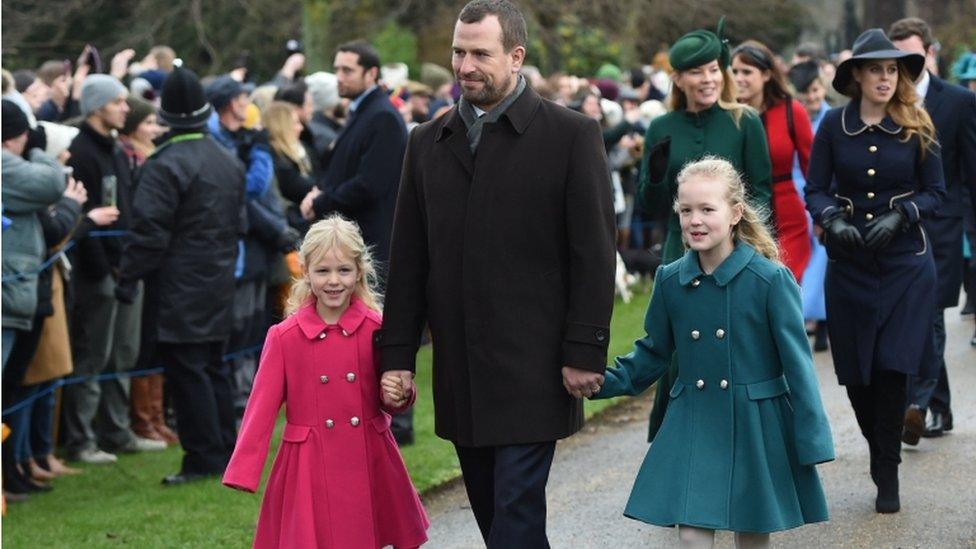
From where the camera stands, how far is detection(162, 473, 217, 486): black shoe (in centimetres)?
917

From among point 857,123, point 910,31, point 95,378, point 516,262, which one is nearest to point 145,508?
point 95,378

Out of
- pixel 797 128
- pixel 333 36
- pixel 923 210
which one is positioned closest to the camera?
pixel 923 210

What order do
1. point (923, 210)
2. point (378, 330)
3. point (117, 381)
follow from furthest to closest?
1. point (117, 381)
2. point (923, 210)
3. point (378, 330)

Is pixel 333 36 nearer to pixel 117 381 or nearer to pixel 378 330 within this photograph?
pixel 117 381

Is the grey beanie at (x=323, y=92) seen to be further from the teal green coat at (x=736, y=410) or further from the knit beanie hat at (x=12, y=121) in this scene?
the teal green coat at (x=736, y=410)

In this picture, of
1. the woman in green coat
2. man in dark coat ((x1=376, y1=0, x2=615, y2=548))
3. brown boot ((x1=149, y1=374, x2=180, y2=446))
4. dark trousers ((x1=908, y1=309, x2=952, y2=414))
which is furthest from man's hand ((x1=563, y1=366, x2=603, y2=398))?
brown boot ((x1=149, y1=374, x2=180, y2=446))

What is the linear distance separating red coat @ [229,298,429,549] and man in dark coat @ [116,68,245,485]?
305cm

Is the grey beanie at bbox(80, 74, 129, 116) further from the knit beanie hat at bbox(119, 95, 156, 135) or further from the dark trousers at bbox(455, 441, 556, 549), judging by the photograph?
the dark trousers at bbox(455, 441, 556, 549)

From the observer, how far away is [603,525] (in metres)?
7.68

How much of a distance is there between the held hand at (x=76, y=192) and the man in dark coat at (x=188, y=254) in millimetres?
309

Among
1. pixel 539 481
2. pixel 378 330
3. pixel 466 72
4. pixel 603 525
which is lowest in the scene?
pixel 603 525

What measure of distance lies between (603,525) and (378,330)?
1.92 m

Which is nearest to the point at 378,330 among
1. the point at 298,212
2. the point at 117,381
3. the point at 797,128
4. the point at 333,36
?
the point at 797,128

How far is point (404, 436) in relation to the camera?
966 centimetres
